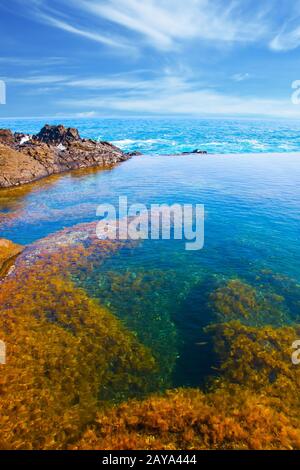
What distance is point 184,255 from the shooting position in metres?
20.1

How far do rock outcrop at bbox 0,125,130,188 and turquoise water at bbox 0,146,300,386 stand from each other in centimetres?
511

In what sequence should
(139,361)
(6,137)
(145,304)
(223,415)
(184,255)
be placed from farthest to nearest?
(6,137), (184,255), (145,304), (139,361), (223,415)

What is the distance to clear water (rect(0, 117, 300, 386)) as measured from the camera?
1316cm

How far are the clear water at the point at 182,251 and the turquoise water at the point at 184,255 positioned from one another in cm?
6

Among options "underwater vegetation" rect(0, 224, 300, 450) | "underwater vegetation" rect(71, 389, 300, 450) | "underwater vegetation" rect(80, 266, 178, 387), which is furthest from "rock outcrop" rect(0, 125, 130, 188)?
"underwater vegetation" rect(71, 389, 300, 450)

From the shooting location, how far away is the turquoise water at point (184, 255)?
43.0ft

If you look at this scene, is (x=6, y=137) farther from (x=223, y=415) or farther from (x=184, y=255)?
(x=223, y=415)

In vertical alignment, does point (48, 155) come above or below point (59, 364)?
above

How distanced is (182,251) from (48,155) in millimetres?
43619

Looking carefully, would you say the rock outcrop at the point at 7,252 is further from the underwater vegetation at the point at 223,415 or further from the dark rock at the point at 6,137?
the dark rock at the point at 6,137

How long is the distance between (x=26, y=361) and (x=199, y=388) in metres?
6.91

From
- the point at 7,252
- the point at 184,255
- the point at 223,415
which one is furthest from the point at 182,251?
the point at 7,252

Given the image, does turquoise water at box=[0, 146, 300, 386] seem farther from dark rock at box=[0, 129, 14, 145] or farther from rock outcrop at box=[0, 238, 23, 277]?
dark rock at box=[0, 129, 14, 145]
